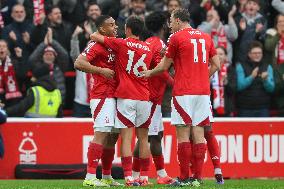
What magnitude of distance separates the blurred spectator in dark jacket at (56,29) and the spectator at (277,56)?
432 cm

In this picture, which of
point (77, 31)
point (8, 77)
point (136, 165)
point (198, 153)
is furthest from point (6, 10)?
point (198, 153)

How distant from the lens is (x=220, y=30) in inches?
814

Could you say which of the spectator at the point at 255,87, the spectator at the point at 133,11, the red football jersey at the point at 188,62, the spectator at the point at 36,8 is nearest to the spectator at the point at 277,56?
the spectator at the point at 255,87

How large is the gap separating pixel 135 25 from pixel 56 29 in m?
6.45

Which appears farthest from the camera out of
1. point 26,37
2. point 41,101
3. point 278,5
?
point 278,5

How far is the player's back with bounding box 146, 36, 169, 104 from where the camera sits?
49.8ft

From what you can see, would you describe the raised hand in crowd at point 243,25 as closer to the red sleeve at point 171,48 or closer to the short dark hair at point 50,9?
the short dark hair at point 50,9

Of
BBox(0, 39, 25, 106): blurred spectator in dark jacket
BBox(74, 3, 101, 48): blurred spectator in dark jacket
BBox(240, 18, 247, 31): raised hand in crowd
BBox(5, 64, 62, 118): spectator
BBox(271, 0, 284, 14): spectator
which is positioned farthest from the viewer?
BBox(271, 0, 284, 14): spectator

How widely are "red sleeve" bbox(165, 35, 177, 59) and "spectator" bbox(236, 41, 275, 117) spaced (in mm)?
6129

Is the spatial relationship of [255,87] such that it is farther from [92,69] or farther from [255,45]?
[92,69]

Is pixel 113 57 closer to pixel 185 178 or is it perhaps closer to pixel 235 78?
pixel 185 178

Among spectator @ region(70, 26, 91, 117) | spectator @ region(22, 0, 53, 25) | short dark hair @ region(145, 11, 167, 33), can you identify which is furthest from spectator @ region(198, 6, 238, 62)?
short dark hair @ region(145, 11, 167, 33)

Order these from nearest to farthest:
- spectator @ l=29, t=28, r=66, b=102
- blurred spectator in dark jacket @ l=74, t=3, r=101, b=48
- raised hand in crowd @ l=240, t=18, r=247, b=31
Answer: spectator @ l=29, t=28, r=66, b=102, blurred spectator in dark jacket @ l=74, t=3, r=101, b=48, raised hand in crowd @ l=240, t=18, r=247, b=31

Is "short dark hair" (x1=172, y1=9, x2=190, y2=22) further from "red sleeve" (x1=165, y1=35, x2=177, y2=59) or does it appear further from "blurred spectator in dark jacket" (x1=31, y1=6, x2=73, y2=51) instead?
"blurred spectator in dark jacket" (x1=31, y1=6, x2=73, y2=51)
